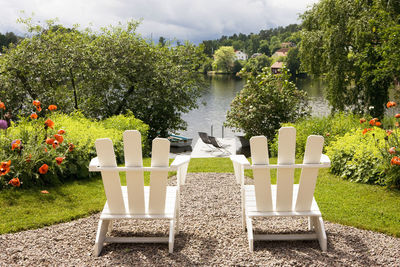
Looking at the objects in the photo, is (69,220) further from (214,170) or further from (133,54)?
(133,54)

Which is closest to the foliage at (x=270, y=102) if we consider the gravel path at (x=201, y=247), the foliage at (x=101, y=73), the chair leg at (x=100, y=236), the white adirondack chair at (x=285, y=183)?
the foliage at (x=101, y=73)

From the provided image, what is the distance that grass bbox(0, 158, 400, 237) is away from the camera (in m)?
3.84

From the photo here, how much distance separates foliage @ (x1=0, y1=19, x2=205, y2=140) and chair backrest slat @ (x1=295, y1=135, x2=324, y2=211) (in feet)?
31.6

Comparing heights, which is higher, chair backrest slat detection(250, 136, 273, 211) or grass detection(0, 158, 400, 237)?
chair backrest slat detection(250, 136, 273, 211)

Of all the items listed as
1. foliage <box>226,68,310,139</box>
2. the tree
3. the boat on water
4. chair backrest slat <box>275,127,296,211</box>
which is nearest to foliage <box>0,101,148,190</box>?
chair backrest slat <box>275,127,296,211</box>

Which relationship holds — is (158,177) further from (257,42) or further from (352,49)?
(257,42)

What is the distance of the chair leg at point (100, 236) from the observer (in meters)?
3.03

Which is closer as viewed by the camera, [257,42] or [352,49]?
[352,49]

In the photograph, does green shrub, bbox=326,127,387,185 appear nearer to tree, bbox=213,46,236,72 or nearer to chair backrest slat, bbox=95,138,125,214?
chair backrest slat, bbox=95,138,125,214

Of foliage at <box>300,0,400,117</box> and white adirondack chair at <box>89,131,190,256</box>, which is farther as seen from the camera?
foliage at <box>300,0,400,117</box>

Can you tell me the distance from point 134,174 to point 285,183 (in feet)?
4.25

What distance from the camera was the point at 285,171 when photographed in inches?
120

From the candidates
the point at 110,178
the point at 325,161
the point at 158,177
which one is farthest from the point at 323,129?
the point at 110,178

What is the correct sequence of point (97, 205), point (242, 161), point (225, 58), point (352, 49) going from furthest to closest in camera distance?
point (225, 58), point (352, 49), point (97, 205), point (242, 161)
